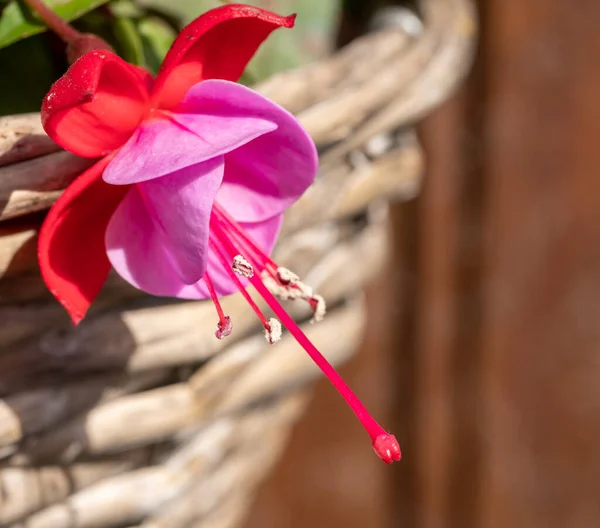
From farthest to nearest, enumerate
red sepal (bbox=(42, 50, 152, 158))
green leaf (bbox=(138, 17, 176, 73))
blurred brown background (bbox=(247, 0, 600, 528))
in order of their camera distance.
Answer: blurred brown background (bbox=(247, 0, 600, 528)) → green leaf (bbox=(138, 17, 176, 73)) → red sepal (bbox=(42, 50, 152, 158))

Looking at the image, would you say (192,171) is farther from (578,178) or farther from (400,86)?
(578,178)

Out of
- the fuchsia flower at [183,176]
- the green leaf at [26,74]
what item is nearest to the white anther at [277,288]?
the fuchsia flower at [183,176]

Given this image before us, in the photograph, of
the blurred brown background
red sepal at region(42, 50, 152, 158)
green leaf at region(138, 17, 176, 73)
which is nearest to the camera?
red sepal at region(42, 50, 152, 158)

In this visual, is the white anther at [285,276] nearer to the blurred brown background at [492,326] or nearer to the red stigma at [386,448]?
the red stigma at [386,448]

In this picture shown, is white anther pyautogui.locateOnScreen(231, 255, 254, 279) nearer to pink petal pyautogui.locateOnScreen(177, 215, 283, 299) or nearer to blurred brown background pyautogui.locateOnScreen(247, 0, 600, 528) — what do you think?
pink petal pyautogui.locateOnScreen(177, 215, 283, 299)

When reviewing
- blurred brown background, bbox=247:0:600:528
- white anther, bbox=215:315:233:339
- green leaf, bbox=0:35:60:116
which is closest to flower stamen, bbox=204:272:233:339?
white anther, bbox=215:315:233:339

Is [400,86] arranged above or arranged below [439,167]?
above

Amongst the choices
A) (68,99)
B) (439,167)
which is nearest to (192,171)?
(68,99)
